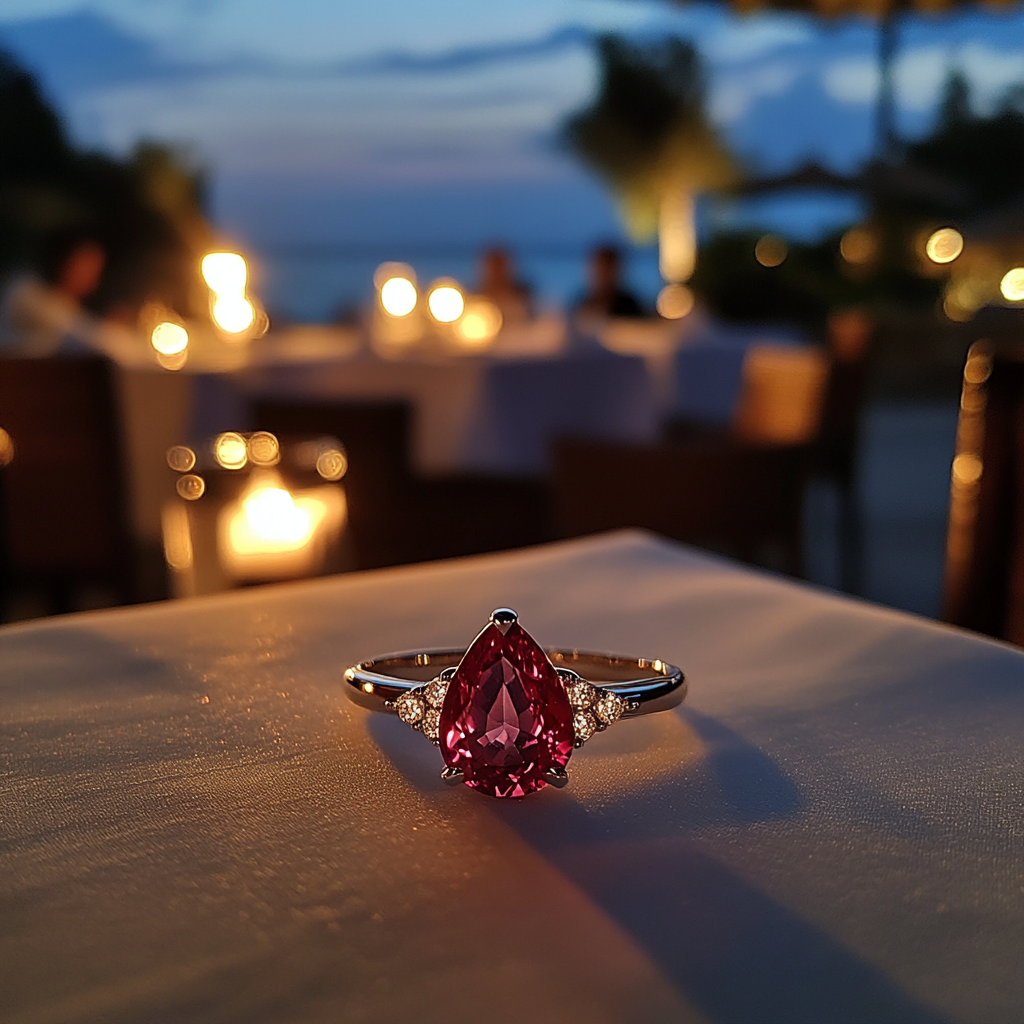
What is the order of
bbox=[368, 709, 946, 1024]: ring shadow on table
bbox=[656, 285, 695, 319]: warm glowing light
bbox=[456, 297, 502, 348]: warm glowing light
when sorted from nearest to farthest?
bbox=[368, 709, 946, 1024]: ring shadow on table < bbox=[456, 297, 502, 348]: warm glowing light < bbox=[656, 285, 695, 319]: warm glowing light

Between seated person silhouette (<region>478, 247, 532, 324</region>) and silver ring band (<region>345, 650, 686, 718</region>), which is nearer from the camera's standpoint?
silver ring band (<region>345, 650, 686, 718</region>)

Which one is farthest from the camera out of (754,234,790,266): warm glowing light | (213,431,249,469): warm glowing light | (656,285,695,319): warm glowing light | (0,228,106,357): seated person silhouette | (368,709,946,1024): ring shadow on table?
(754,234,790,266): warm glowing light

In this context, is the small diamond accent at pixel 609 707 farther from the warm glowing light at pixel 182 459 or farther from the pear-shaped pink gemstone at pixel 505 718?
the warm glowing light at pixel 182 459

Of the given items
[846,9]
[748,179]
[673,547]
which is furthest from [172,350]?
[748,179]

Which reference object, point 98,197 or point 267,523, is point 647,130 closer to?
point 98,197

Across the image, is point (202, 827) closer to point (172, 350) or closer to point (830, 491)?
point (172, 350)

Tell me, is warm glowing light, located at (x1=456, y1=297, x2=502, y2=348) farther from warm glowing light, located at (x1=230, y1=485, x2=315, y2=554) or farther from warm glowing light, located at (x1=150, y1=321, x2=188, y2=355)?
warm glowing light, located at (x1=230, y1=485, x2=315, y2=554)

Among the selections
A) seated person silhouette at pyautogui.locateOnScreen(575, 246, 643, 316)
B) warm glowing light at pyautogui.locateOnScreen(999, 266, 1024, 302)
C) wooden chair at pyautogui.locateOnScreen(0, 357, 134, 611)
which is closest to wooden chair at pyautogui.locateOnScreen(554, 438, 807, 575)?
wooden chair at pyautogui.locateOnScreen(0, 357, 134, 611)
